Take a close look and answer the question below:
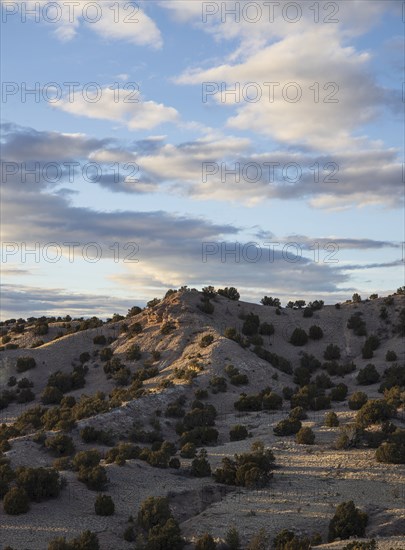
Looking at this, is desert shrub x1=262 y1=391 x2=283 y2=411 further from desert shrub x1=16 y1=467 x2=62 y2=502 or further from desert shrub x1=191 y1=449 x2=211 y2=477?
desert shrub x1=16 y1=467 x2=62 y2=502

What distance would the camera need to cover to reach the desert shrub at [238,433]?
3775cm

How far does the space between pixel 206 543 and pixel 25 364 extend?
153 ft

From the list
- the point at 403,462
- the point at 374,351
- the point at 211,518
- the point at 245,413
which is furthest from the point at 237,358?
the point at 211,518

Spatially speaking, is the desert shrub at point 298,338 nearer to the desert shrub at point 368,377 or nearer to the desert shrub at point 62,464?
the desert shrub at point 368,377

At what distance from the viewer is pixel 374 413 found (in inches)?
1430

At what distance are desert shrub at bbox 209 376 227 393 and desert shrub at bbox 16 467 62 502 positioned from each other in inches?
973

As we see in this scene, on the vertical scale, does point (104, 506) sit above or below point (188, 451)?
below

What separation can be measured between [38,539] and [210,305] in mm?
48608

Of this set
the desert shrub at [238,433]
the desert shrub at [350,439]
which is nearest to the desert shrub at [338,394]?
the desert shrub at [238,433]

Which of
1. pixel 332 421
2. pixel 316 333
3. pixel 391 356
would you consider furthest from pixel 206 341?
pixel 332 421

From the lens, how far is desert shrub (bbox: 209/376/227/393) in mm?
50156

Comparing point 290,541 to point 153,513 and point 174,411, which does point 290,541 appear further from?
point 174,411

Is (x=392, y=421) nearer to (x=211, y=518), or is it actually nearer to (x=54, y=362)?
(x=211, y=518)

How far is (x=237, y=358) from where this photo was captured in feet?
185
